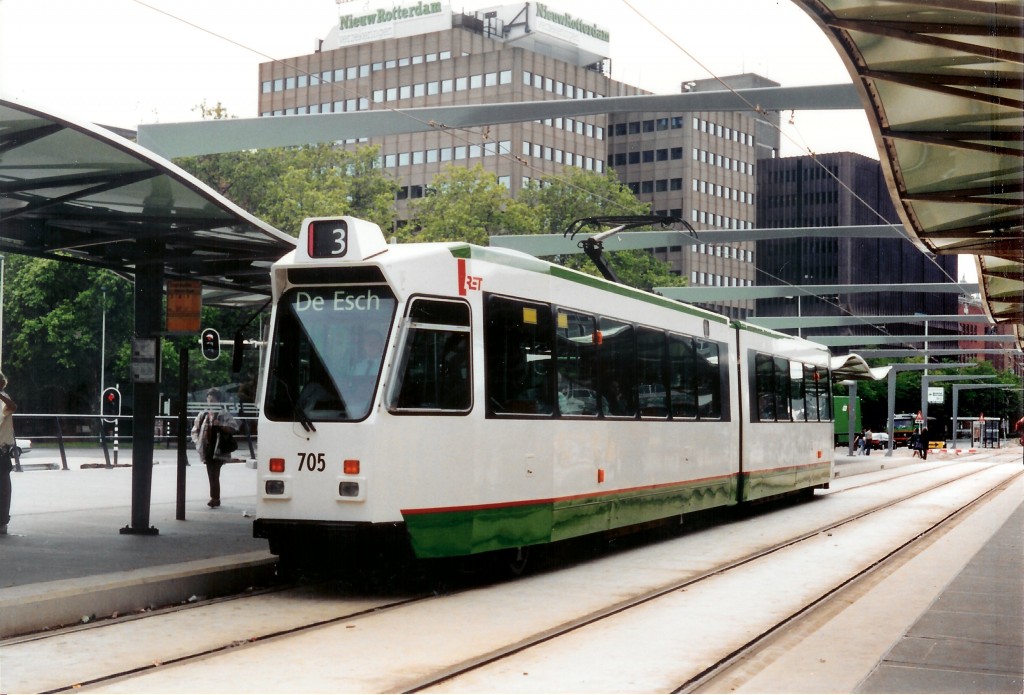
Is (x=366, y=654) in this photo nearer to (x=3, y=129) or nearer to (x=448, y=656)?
(x=448, y=656)

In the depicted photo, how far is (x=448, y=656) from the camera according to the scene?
8375 millimetres

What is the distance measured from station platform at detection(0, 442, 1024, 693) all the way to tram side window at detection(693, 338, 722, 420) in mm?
3886

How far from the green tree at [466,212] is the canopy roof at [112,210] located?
141 feet

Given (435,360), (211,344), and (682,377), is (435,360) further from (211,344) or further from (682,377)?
(682,377)

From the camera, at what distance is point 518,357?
12219mm

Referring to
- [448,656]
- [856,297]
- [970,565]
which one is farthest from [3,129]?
[856,297]

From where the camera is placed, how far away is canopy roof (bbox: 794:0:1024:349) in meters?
8.54

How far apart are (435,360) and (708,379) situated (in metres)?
7.75

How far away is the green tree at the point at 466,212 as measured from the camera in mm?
59094

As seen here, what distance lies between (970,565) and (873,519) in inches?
289

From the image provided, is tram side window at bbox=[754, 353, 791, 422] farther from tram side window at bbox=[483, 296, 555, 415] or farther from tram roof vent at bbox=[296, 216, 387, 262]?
tram roof vent at bbox=[296, 216, 387, 262]

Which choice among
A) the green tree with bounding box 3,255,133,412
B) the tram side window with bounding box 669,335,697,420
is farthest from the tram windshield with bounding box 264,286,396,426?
the green tree with bounding box 3,255,133,412

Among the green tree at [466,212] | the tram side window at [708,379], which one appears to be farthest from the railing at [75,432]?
the green tree at [466,212]

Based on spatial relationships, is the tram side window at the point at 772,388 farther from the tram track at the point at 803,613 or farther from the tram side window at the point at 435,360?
the tram side window at the point at 435,360
